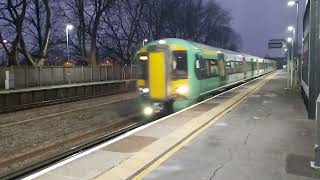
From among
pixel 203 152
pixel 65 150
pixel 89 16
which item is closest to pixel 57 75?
pixel 89 16

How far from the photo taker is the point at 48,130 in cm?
1742

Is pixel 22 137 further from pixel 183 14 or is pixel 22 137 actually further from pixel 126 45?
pixel 183 14

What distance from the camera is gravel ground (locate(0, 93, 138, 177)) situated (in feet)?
42.7

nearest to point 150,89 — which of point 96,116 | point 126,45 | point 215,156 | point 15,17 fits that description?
point 96,116

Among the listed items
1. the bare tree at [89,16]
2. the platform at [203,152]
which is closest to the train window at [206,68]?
the platform at [203,152]

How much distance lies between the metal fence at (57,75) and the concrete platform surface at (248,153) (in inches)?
874

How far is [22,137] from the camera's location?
52.1 feet

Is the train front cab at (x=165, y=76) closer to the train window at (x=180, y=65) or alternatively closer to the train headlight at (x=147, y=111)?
the train window at (x=180, y=65)

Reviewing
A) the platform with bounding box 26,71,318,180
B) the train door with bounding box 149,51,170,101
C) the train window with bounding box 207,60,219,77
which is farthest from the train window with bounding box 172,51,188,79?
the train window with bounding box 207,60,219,77

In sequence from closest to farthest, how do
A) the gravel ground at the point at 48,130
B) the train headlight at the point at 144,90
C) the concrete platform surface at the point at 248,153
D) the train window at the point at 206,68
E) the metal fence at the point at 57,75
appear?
the concrete platform surface at the point at 248,153, the gravel ground at the point at 48,130, the train headlight at the point at 144,90, the train window at the point at 206,68, the metal fence at the point at 57,75

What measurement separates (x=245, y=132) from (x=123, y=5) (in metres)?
50.1

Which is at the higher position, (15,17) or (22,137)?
(15,17)

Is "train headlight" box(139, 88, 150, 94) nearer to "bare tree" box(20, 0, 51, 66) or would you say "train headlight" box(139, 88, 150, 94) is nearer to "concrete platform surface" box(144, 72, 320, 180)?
"concrete platform surface" box(144, 72, 320, 180)

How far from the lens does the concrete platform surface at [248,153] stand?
8055mm
